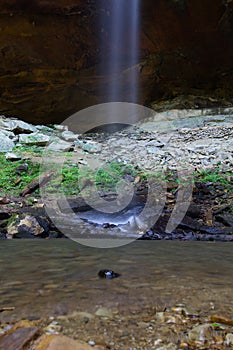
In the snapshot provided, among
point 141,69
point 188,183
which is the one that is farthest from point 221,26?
point 188,183

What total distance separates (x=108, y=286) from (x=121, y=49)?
30.3 ft

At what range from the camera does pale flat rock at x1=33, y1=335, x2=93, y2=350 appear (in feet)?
2.57

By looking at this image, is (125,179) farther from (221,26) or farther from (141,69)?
(221,26)

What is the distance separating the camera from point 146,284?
1.41 metres

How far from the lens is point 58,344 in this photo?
799 millimetres

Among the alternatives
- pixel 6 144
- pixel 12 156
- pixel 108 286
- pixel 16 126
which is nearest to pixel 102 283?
pixel 108 286

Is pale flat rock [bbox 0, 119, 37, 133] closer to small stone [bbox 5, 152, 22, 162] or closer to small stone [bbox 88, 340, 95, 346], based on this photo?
small stone [bbox 5, 152, 22, 162]

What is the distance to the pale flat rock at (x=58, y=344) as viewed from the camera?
0.78 m

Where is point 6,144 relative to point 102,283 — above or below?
above

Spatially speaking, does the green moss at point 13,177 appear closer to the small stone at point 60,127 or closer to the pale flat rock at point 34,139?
the pale flat rock at point 34,139

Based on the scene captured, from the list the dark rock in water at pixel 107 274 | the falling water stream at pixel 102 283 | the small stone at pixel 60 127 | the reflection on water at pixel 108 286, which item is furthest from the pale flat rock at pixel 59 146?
the dark rock in water at pixel 107 274

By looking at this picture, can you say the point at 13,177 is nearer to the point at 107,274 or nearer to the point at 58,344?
the point at 107,274

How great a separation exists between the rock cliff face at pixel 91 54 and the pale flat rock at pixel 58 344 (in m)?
8.57

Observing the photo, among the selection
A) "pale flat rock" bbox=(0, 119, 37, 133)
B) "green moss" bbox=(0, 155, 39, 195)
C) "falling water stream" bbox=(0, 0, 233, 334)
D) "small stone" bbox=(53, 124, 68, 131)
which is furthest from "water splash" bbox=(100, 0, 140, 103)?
"falling water stream" bbox=(0, 0, 233, 334)
